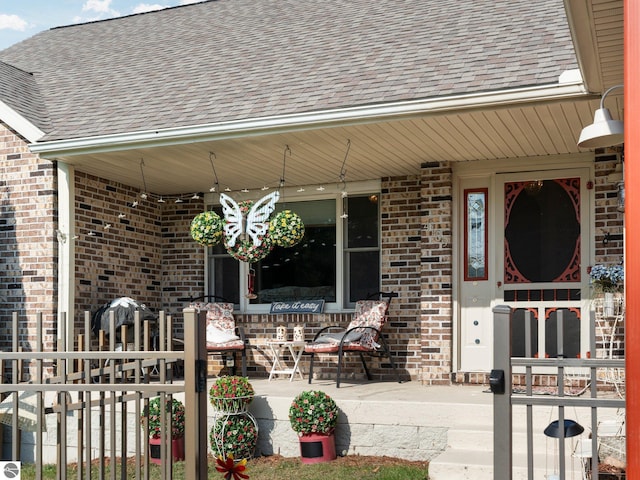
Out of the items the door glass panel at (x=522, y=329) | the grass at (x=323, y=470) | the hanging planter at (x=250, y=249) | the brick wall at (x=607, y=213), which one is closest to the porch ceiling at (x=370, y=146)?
the brick wall at (x=607, y=213)

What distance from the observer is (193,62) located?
10.1 metres

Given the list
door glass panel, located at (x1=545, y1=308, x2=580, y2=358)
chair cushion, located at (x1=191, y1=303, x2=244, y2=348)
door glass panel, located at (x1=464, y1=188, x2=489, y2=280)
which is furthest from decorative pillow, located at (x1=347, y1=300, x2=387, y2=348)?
door glass panel, located at (x1=545, y1=308, x2=580, y2=358)

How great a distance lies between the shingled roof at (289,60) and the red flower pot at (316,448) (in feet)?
9.87

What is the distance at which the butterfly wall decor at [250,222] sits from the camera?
Result: 8.27 metres

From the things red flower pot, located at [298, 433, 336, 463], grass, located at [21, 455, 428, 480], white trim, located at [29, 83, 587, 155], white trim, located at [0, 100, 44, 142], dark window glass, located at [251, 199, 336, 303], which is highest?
white trim, located at [0, 100, 44, 142]

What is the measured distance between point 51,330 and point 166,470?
569 cm

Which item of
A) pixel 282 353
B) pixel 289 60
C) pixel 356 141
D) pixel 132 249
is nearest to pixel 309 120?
pixel 356 141

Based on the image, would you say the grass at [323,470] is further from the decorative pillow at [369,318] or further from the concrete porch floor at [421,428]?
the decorative pillow at [369,318]

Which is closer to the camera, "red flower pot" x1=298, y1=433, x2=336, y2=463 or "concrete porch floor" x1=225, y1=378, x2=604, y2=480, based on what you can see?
"concrete porch floor" x1=225, y1=378, x2=604, y2=480

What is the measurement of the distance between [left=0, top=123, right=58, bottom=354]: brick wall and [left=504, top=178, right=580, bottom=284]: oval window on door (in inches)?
198

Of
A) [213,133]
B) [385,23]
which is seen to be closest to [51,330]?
[213,133]

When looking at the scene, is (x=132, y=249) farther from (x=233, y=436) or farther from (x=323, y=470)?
(x=323, y=470)

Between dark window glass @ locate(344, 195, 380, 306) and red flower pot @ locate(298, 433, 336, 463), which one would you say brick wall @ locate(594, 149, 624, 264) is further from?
red flower pot @ locate(298, 433, 336, 463)

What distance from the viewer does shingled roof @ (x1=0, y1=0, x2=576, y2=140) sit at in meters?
7.55
